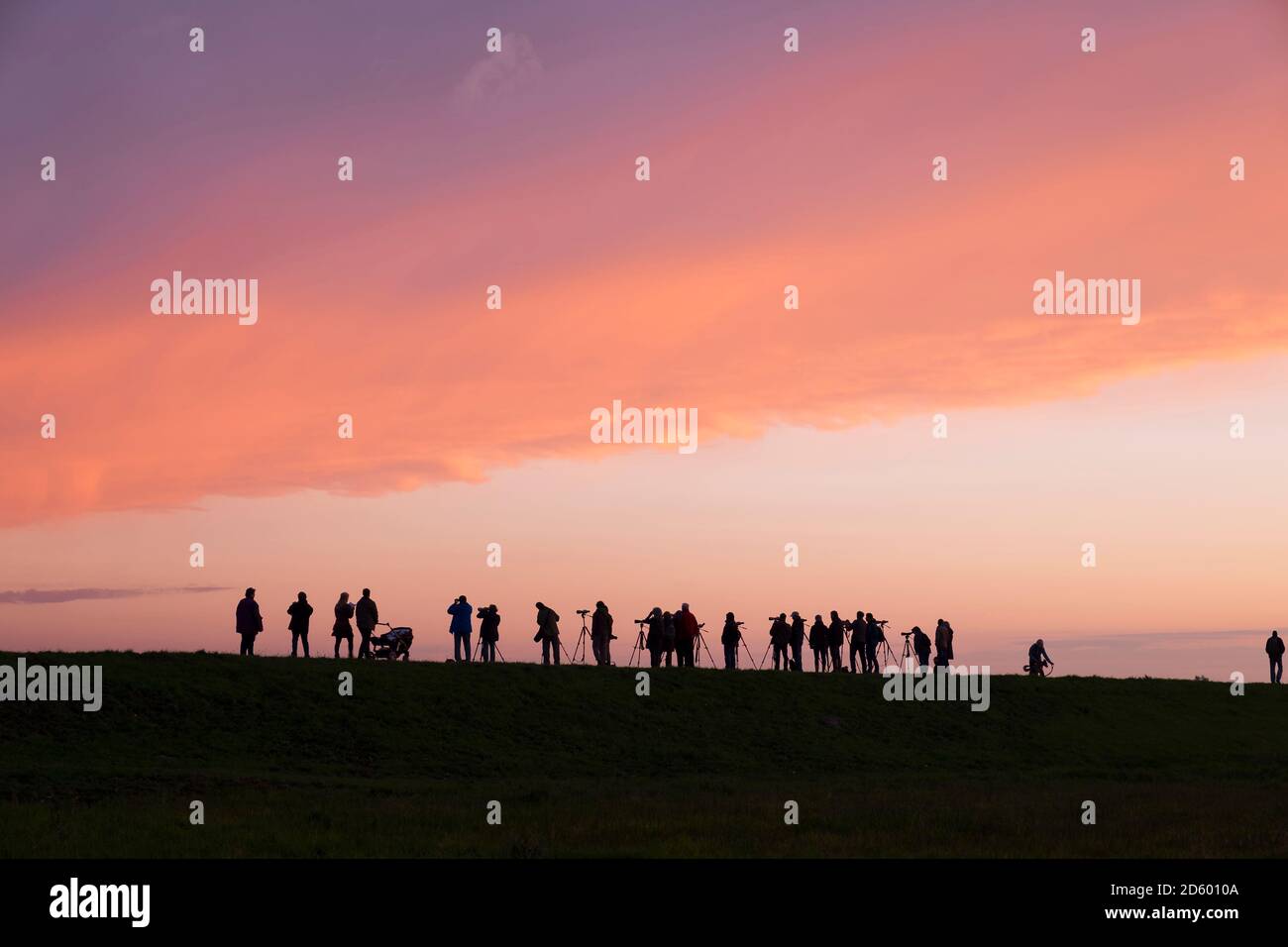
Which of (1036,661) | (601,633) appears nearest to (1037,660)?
(1036,661)

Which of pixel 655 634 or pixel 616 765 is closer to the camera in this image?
pixel 616 765

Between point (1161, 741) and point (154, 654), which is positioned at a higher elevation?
point (154, 654)

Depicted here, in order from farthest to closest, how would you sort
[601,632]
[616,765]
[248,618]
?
[601,632], [248,618], [616,765]

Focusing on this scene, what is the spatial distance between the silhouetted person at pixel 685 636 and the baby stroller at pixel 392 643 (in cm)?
943

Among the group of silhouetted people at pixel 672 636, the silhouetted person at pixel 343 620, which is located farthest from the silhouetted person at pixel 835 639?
the silhouetted person at pixel 343 620

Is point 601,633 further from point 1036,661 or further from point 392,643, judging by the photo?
point 1036,661

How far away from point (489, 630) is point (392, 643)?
3465 mm

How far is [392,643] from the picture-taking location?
4500 centimetres

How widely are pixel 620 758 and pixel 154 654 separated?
1422cm

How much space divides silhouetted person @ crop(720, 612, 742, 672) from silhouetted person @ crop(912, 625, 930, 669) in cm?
776
